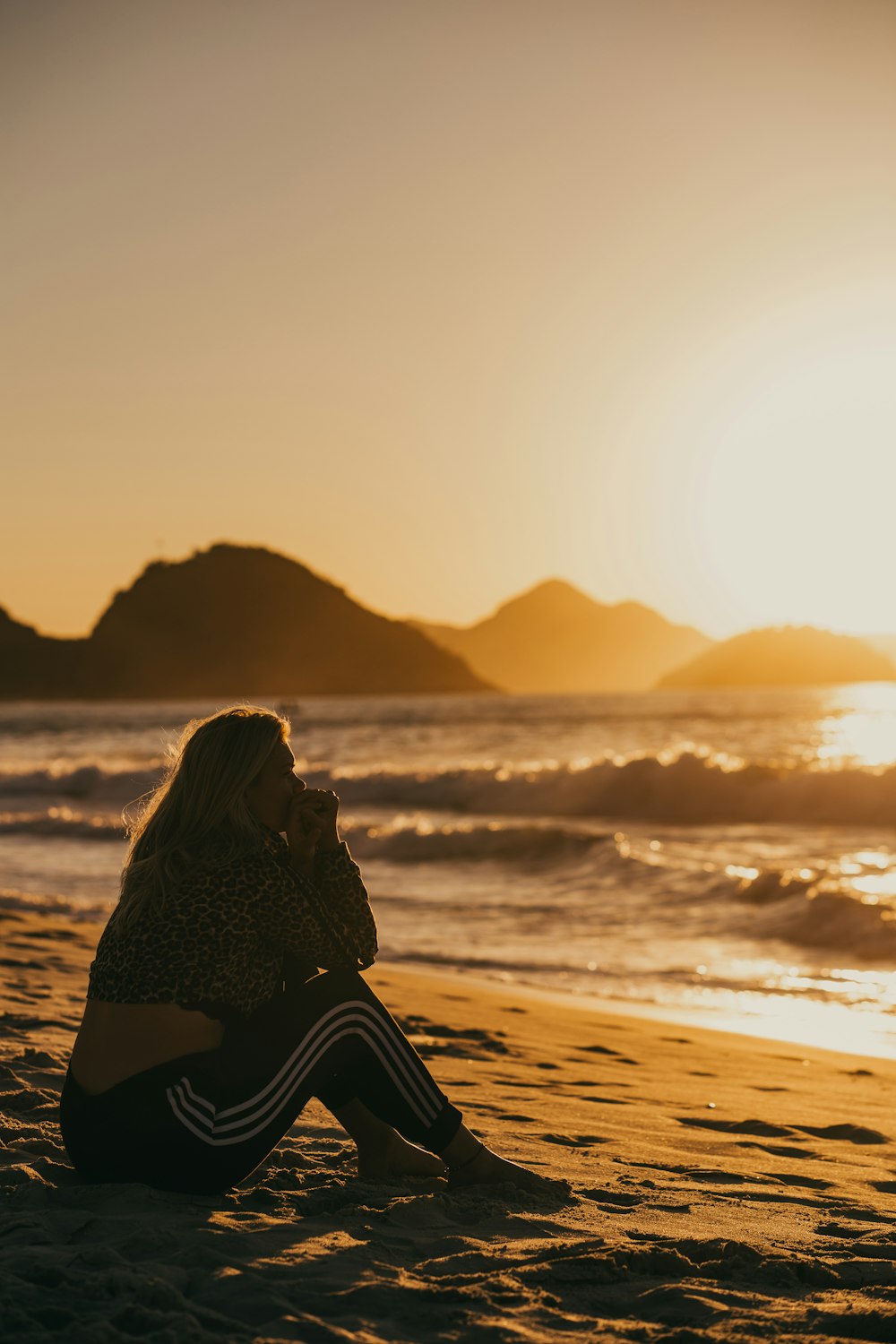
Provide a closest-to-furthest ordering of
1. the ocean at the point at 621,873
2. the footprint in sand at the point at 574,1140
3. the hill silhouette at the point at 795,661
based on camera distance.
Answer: the footprint in sand at the point at 574,1140 → the ocean at the point at 621,873 → the hill silhouette at the point at 795,661

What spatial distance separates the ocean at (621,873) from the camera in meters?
8.66

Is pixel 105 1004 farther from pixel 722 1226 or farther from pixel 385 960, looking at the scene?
pixel 385 960

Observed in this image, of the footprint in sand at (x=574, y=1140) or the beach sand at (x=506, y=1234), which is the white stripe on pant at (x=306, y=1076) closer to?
the beach sand at (x=506, y=1234)

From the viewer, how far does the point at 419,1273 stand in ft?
9.47

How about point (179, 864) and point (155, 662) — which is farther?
point (155, 662)

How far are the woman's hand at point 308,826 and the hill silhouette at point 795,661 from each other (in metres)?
176

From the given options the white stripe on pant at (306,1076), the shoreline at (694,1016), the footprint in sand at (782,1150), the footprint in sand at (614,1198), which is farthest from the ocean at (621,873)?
the footprint in sand at (614,1198)

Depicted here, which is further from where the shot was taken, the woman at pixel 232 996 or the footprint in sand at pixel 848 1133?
the footprint in sand at pixel 848 1133

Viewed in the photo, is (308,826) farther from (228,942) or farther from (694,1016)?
(694,1016)

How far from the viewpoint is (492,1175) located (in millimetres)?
3615

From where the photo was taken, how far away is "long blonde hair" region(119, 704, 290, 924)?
3.28 meters

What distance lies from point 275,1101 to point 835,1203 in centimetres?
191

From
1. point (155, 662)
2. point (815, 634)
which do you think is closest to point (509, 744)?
point (155, 662)

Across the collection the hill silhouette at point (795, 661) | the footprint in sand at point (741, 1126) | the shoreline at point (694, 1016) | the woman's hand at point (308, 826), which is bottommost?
the shoreline at point (694, 1016)
